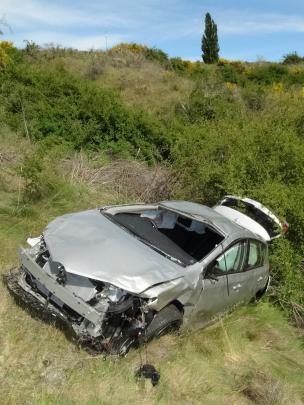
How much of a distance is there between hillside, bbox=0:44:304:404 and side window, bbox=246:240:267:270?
0.79 m

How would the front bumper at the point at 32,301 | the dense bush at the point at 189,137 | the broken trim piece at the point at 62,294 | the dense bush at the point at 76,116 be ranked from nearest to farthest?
the broken trim piece at the point at 62,294 → the front bumper at the point at 32,301 → the dense bush at the point at 189,137 → the dense bush at the point at 76,116

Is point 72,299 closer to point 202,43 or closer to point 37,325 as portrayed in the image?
point 37,325

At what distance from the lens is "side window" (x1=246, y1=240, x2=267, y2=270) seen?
7409 mm

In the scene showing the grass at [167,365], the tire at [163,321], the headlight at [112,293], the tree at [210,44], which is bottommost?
the grass at [167,365]

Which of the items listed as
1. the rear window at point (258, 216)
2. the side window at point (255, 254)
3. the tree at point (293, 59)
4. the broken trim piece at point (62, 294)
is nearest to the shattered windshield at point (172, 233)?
the side window at point (255, 254)

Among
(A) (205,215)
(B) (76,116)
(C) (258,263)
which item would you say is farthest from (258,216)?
(B) (76,116)

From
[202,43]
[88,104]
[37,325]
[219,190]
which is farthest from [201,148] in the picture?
[202,43]

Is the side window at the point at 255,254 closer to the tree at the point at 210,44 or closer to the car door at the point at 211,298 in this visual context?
the car door at the point at 211,298

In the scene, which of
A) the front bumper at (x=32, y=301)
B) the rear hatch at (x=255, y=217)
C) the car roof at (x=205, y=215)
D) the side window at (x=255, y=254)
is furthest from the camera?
the rear hatch at (x=255, y=217)

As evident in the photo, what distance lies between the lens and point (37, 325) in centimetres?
583

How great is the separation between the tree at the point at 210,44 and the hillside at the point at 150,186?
2002 cm

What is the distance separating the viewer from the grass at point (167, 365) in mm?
4980

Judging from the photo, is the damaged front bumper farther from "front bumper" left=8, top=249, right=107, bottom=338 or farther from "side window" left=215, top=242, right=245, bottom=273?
"side window" left=215, top=242, right=245, bottom=273

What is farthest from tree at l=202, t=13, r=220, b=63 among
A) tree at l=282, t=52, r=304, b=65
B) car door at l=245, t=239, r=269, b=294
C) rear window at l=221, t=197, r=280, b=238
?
car door at l=245, t=239, r=269, b=294
